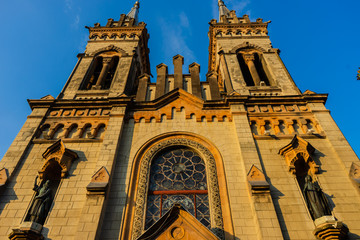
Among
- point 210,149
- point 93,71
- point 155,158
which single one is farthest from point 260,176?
point 93,71

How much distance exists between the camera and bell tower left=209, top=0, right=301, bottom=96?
15.5m

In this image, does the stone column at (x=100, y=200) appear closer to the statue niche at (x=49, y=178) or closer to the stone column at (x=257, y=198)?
the statue niche at (x=49, y=178)

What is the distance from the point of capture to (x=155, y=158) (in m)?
11.7

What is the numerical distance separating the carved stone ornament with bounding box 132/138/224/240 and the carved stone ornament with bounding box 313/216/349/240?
10.1ft

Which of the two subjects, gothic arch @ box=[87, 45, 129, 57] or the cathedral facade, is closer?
the cathedral facade

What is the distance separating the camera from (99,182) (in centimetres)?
980

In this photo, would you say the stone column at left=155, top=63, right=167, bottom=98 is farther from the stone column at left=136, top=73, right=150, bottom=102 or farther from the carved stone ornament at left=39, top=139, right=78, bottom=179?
the carved stone ornament at left=39, top=139, right=78, bottom=179

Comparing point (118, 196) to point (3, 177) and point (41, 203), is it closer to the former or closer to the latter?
point (41, 203)

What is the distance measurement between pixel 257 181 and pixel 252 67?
10280mm

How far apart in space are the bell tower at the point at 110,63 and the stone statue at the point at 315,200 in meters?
10.5

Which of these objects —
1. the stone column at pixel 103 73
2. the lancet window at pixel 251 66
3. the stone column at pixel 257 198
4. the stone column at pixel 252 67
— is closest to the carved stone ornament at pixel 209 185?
the stone column at pixel 257 198

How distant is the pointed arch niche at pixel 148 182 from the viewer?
9.09 metres

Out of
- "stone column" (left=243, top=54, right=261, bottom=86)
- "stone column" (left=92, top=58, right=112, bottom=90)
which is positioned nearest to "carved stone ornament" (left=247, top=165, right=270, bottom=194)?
"stone column" (left=243, top=54, right=261, bottom=86)

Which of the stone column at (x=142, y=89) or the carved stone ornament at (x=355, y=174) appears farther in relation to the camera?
the stone column at (x=142, y=89)
